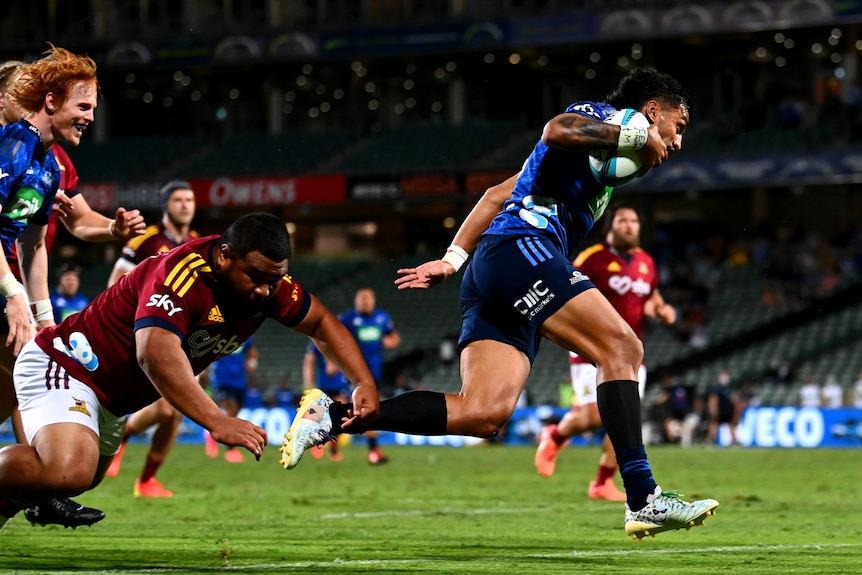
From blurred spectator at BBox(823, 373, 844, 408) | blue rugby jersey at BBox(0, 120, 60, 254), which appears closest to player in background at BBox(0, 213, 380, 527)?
Answer: blue rugby jersey at BBox(0, 120, 60, 254)

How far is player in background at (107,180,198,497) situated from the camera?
11523mm

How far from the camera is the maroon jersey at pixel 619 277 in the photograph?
12.0m

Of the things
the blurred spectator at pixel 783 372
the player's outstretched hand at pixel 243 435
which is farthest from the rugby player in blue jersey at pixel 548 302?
the blurred spectator at pixel 783 372

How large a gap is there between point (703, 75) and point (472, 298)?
1388 inches

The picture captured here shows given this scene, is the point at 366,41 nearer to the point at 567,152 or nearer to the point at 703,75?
the point at 703,75

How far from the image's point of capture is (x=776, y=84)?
3706 cm

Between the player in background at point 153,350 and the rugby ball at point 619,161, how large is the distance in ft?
4.83

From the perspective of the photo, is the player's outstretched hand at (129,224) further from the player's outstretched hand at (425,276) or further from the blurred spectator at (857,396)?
the blurred spectator at (857,396)

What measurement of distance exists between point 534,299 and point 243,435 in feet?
5.71

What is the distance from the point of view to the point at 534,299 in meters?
6.61

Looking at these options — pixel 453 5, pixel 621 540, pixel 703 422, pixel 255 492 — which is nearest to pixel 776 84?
pixel 453 5

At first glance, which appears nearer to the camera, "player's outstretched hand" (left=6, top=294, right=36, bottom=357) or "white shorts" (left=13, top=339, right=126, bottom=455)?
"white shorts" (left=13, top=339, right=126, bottom=455)

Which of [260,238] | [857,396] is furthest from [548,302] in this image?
[857,396]

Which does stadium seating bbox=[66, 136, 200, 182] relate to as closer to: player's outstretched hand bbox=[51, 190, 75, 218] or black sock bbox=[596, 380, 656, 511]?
player's outstretched hand bbox=[51, 190, 75, 218]
